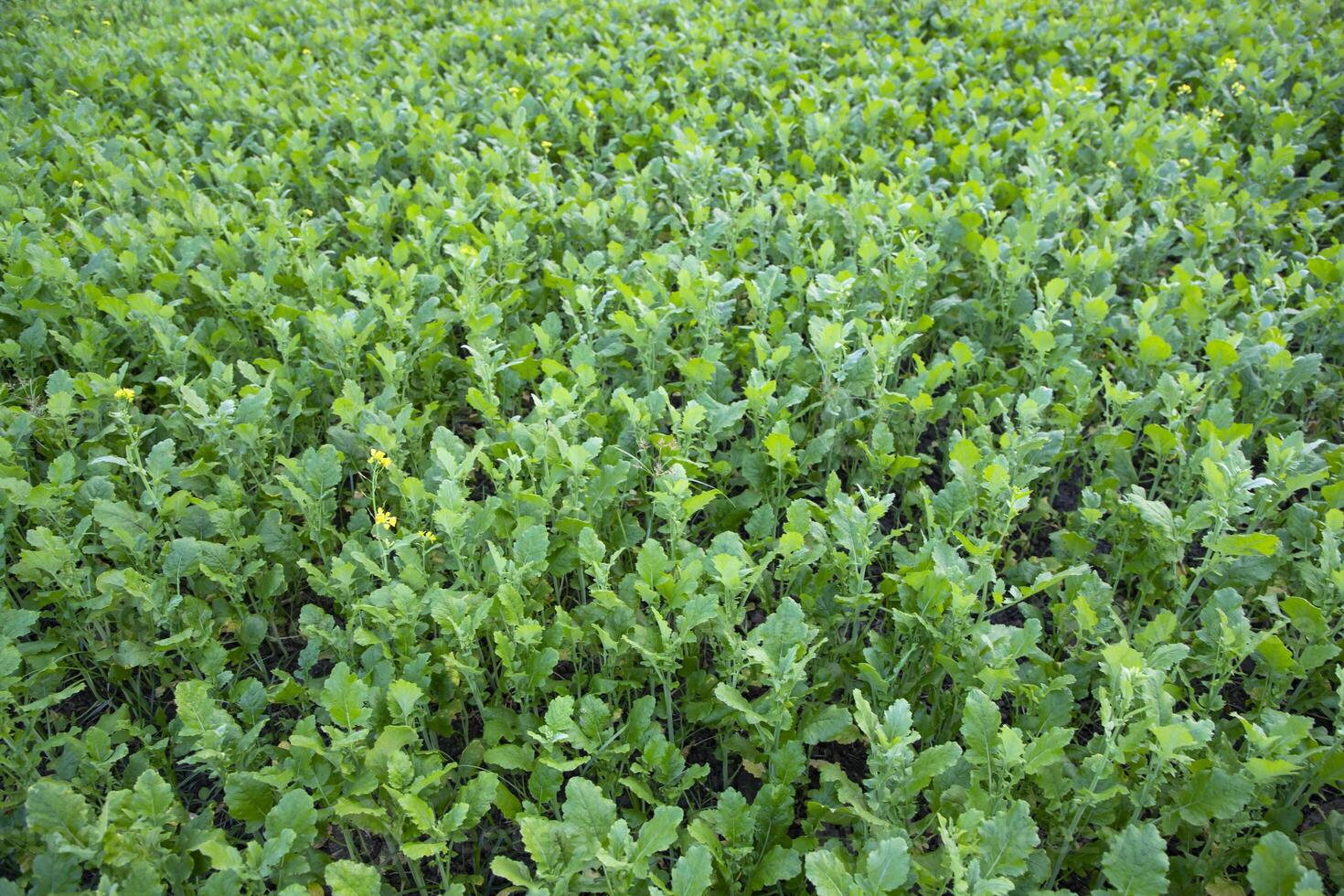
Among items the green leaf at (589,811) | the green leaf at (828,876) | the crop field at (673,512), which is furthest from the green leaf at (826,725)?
the green leaf at (589,811)

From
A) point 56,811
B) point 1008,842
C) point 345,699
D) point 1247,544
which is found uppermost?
point 1247,544

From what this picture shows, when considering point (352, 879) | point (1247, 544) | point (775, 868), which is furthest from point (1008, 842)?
point (352, 879)

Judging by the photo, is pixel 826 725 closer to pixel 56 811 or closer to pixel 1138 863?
pixel 1138 863

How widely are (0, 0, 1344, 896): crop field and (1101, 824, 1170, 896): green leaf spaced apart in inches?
0.5

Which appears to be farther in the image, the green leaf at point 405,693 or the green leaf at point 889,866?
the green leaf at point 405,693

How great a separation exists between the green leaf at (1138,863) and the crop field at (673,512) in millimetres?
12

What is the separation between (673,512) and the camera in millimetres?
2930

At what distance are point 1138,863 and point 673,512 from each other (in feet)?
5.04

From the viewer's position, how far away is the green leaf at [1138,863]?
202cm

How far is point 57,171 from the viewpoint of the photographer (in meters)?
5.35

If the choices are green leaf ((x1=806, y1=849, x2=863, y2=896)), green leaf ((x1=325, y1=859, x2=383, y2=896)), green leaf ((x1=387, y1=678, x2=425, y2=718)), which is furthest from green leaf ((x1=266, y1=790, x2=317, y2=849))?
green leaf ((x1=806, y1=849, x2=863, y2=896))

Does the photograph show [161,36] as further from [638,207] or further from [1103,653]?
[1103,653]

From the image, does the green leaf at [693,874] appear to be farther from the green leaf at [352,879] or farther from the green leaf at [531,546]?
the green leaf at [531,546]

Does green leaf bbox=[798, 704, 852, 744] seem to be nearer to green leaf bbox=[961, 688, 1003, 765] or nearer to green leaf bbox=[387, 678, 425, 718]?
green leaf bbox=[961, 688, 1003, 765]
